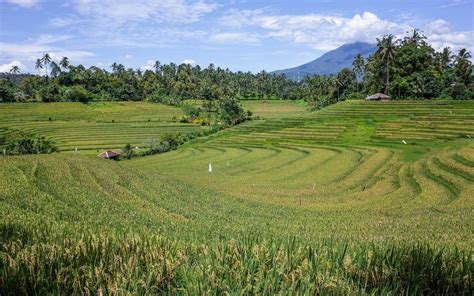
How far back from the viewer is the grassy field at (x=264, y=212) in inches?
138

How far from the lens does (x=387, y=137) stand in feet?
193

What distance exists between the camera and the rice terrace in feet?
11.7

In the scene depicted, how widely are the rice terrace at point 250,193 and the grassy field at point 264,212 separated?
0.03m

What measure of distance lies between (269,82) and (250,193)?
522ft

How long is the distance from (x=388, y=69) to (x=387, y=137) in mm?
49350

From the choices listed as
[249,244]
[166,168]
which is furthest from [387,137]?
[249,244]

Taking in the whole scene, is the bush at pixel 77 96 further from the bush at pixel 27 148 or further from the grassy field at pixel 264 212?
the bush at pixel 27 148

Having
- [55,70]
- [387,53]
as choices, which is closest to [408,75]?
[387,53]

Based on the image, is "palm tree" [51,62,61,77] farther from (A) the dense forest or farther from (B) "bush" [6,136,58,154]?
(B) "bush" [6,136,58,154]

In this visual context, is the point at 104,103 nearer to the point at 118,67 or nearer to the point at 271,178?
the point at 118,67

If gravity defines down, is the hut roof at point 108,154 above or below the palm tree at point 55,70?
below

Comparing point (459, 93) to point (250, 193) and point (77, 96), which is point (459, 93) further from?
point (77, 96)

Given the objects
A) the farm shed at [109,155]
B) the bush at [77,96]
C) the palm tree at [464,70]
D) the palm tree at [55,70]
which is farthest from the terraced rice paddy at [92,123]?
the palm tree at [464,70]

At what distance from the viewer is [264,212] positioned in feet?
71.4
